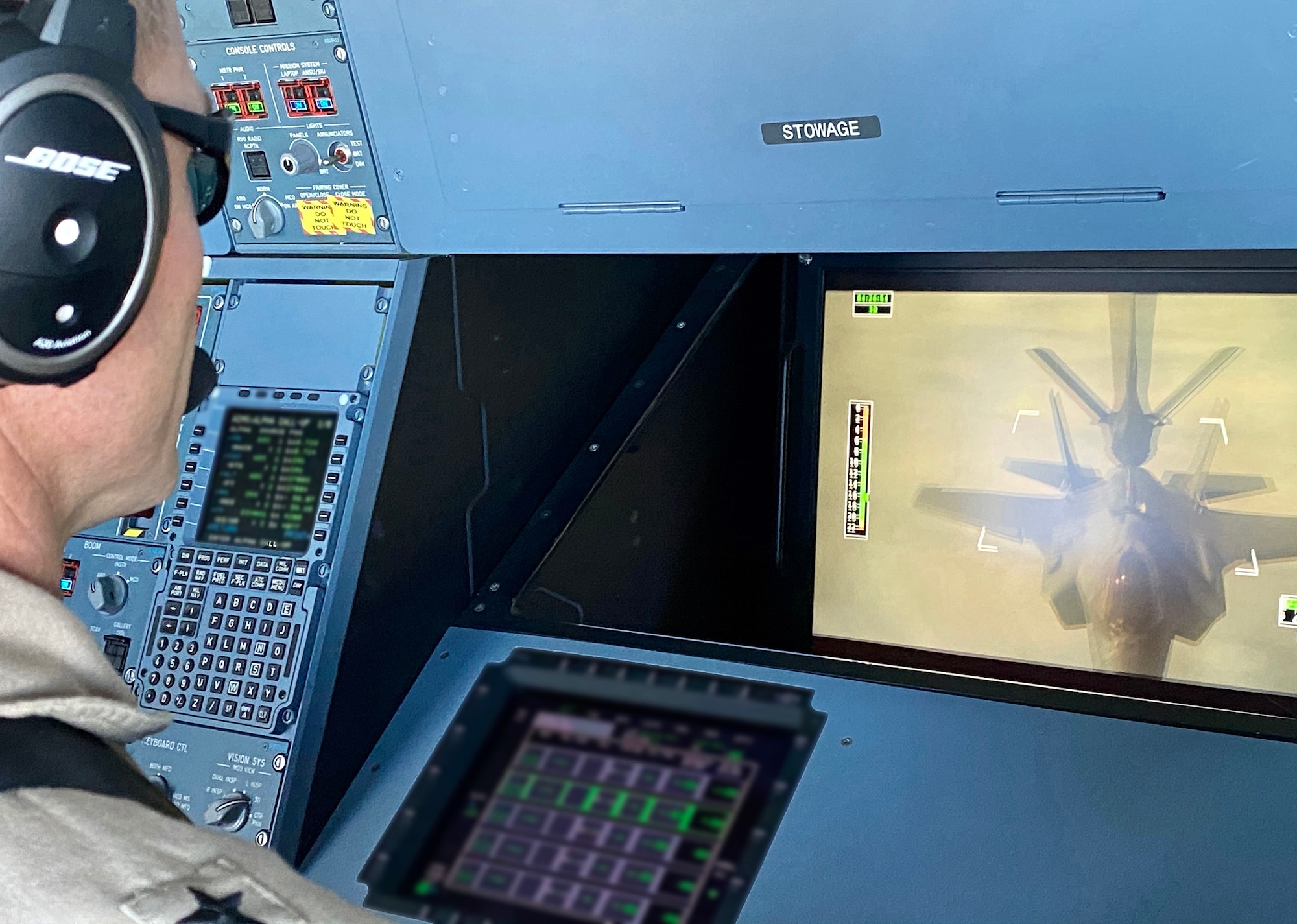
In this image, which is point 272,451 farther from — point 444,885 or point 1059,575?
point 1059,575

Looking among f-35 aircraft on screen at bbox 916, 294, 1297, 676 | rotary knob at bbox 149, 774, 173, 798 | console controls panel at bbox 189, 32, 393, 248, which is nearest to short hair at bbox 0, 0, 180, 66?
console controls panel at bbox 189, 32, 393, 248

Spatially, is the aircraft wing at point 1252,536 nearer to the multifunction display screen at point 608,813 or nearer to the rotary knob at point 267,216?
the multifunction display screen at point 608,813

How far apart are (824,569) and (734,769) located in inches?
20.3

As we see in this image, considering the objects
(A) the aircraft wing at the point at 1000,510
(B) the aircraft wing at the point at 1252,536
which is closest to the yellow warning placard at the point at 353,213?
(A) the aircraft wing at the point at 1000,510

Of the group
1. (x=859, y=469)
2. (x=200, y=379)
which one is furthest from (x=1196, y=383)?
(x=200, y=379)

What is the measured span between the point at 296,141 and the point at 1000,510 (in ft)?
3.50

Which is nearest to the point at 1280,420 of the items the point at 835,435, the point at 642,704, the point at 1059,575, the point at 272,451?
the point at 1059,575

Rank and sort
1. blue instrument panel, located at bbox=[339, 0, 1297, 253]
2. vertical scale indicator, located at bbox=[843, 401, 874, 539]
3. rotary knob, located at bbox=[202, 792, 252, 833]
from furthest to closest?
vertical scale indicator, located at bbox=[843, 401, 874, 539], rotary knob, located at bbox=[202, 792, 252, 833], blue instrument panel, located at bbox=[339, 0, 1297, 253]

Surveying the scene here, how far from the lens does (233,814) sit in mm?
1481

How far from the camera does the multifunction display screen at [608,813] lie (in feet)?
4.20

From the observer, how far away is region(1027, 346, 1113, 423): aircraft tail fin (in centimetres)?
167

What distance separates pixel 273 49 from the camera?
1.55 m

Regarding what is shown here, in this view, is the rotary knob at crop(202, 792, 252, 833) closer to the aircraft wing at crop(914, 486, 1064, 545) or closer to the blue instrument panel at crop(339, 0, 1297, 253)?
the blue instrument panel at crop(339, 0, 1297, 253)

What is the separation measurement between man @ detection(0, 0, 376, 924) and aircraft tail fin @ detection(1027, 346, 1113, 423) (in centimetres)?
114
